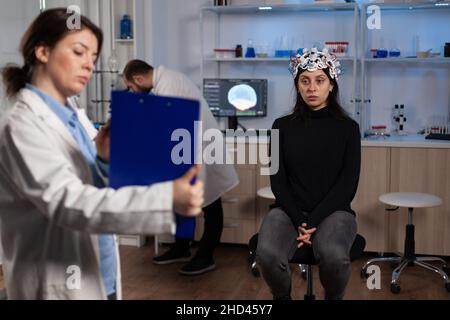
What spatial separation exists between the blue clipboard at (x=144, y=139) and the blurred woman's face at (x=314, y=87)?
Result: 1.65 meters

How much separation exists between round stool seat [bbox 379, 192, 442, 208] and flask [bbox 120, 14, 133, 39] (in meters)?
2.26

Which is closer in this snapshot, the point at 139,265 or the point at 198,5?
the point at 139,265

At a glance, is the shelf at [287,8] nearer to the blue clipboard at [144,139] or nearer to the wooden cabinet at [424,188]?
the wooden cabinet at [424,188]

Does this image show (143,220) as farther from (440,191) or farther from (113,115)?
(440,191)

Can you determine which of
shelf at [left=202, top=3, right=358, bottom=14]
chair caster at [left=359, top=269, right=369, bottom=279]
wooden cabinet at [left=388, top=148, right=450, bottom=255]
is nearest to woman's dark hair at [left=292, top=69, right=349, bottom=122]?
chair caster at [left=359, top=269, right=369, bottom=279]

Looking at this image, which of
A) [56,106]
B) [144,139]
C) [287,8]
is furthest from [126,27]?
[144,139]

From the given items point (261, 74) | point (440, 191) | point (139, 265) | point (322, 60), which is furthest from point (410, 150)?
point (139, 265)

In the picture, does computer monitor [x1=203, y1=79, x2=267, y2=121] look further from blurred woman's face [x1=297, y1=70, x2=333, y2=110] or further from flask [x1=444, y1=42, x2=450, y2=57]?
blurred woman's face [x1=297, y1=70, x2=333, y2=110]

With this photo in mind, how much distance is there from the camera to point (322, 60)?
2600 millimetres

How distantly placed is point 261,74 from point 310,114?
212 centimetres

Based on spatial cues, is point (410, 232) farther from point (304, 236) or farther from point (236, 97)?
point (236, 97)

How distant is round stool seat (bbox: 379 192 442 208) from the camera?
3.54 meters

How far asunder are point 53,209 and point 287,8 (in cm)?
376

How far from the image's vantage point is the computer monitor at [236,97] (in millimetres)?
4586
